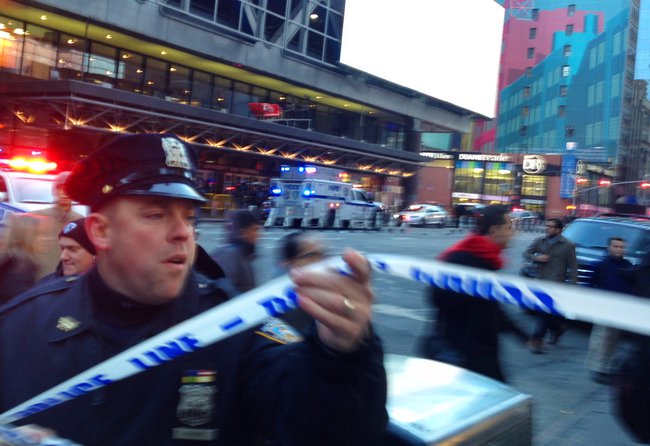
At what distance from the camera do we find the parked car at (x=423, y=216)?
41.8 metres

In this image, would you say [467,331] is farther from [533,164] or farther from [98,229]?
[533,164]

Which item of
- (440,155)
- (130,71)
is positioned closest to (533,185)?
(440,155)

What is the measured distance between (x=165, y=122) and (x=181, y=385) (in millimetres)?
32872

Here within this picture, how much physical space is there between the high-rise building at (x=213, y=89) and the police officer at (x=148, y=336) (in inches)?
1100

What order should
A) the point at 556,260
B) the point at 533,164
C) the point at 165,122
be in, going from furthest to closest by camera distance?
the point at 533,164 → the point at 165,122 → the point at 556,260

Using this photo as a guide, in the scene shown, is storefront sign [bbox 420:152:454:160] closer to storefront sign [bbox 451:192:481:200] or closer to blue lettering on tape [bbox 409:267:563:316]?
storefront sign [bbox 451:192:481:200]

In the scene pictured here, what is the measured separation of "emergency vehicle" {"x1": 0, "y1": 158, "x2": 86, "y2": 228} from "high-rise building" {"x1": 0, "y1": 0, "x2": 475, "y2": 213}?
55.1ft

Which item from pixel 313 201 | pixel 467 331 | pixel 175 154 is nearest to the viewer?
pixel 175 154

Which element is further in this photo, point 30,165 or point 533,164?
point 533,164

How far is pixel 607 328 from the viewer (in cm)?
652

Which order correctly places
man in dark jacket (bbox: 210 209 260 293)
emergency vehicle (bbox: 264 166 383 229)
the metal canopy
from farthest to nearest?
emergency vehicle (bbox: 264 166 383 229) < the metal canopy < man in dark jacket (bbox: 210 209 260 293)

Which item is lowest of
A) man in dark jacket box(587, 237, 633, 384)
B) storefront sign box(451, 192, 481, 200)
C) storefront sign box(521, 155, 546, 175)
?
man in dark jacket box(587, 237, 633, 384)

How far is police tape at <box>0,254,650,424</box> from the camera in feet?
3.02

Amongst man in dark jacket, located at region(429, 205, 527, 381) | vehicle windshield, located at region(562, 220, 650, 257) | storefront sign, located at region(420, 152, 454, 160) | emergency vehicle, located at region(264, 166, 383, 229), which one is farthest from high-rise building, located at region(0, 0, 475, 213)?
man in dark jacket, located at region(429, 205, 527, 381)
